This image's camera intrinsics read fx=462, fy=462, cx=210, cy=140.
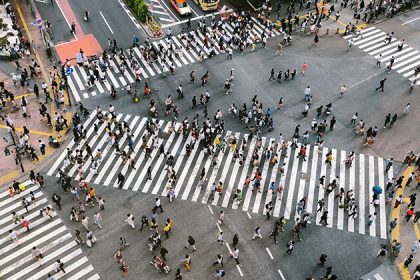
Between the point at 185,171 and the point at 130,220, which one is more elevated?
the point at 185,171

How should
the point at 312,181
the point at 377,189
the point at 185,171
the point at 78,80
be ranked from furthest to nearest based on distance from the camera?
the point at 78,80, the point at 185,171, the point at 312,181, the point at 377,189

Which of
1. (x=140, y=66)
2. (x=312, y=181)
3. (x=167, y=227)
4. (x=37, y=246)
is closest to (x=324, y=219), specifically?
(x=312, y=181)

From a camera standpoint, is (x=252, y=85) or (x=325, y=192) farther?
(x=252, y=85)

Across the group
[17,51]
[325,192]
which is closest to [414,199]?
[325,192]

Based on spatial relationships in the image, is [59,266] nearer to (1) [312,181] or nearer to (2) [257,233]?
(2) [257,233]

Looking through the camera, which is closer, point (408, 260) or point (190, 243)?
point (408, 260)

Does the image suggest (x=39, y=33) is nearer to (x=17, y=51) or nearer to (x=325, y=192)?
(x=17, y=51)

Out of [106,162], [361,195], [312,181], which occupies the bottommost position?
[361,195]

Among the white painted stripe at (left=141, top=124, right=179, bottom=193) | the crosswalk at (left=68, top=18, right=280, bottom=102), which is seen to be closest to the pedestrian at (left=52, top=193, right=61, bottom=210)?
the white painted stripe at (left=141, top=124, right=179, bottom=193)
